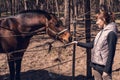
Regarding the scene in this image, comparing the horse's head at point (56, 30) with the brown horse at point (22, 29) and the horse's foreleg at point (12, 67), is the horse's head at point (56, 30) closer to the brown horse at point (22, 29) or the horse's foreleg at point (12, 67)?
the brown horse at point (22, 29)

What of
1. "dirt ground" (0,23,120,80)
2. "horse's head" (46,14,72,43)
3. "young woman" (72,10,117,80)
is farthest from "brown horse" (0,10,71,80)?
"young woman" (72,10,117,80)

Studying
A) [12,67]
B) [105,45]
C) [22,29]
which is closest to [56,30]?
[22,29]

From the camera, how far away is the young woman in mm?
4133

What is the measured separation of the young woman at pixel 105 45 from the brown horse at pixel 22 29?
2.00 meters

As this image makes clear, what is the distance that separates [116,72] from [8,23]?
3.42m

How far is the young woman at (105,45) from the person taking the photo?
4.13m

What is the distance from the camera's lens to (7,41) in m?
6.45

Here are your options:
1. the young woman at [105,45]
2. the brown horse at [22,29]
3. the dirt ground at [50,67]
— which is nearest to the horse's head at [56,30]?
the brown horse at [22,29]

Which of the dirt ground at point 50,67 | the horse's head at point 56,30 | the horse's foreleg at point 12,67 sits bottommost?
the dirt ground at point 50,67

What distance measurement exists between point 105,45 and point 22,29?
2648 millimetres

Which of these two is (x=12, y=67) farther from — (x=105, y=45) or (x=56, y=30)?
(x=105, y=45)

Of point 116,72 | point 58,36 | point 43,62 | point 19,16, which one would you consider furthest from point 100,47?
point 43,62

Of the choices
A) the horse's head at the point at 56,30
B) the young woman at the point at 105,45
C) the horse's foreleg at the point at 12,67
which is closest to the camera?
the young woman at the point at 105,45

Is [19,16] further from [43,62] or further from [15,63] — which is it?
[43,62]
